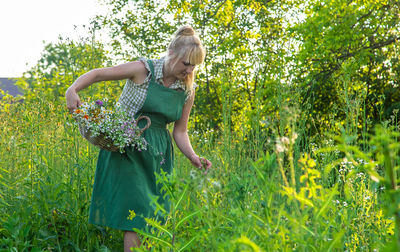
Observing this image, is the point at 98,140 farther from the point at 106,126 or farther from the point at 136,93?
the point at 136,93

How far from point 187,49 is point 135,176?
880mm

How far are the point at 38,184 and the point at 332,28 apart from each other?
231 inches

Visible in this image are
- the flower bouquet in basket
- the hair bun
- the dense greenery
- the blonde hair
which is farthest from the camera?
the hair bun

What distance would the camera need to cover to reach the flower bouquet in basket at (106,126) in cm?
238

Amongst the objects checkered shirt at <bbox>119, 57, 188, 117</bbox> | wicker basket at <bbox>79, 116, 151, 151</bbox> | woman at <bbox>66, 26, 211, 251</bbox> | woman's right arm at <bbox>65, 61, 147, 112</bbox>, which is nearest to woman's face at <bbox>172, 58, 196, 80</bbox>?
woman at <bbox>66, 26, 211, 251</bbox>

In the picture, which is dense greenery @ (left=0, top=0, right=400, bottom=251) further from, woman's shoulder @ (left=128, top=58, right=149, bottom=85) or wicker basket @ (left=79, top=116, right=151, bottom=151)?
woman's shoulder @ (left=128, top=58, right=149, bottom=85)

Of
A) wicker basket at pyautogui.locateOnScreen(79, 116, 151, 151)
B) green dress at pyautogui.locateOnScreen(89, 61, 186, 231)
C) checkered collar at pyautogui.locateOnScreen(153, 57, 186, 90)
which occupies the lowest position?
green dress at pyautogui.locateOnScreen(89, 61, 186, 231)

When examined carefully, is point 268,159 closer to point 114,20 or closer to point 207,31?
point 207,31

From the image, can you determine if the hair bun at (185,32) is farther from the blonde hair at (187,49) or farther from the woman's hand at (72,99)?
the woman's hand at (72,99)

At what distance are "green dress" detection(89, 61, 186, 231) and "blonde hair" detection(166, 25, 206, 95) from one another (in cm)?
15

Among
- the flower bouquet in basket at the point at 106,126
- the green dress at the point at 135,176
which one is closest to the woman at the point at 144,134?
the green dress at the point at 135,176

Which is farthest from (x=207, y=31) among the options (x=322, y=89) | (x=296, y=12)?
(x=322, y=89)

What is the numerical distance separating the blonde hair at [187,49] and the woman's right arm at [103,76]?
21cm

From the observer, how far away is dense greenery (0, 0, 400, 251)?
3.65 feet
